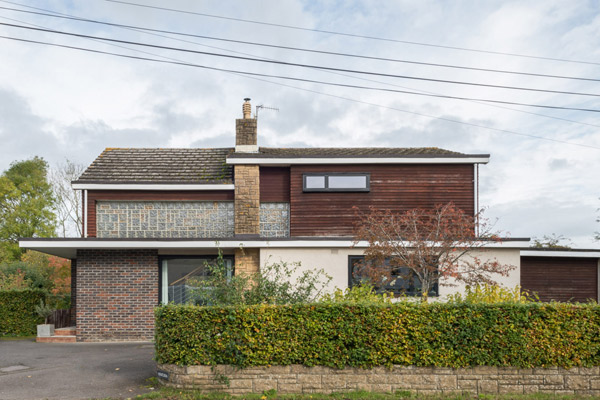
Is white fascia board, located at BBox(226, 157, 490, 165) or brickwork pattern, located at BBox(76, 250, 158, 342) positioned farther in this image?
white fascia board, located at BBox(226, 157, 490, 165)

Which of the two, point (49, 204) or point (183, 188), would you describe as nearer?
point (183, 188)

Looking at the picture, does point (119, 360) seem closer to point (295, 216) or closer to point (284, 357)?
point (284, 357)

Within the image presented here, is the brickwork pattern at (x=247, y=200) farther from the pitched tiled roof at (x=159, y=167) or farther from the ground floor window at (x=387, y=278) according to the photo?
the ground floor window at (x=387, y=278)

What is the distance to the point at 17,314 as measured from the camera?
1720 cm

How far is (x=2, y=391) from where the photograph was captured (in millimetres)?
8695

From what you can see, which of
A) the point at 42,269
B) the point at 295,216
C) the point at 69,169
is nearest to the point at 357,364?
the point at 295,216

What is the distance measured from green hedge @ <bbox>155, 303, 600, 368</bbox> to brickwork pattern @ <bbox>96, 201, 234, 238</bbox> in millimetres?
7934

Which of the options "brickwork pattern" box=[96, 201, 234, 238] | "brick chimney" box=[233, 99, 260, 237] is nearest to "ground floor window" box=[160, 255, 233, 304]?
"brickwork pattern" box=[96, 201, 234, 238]

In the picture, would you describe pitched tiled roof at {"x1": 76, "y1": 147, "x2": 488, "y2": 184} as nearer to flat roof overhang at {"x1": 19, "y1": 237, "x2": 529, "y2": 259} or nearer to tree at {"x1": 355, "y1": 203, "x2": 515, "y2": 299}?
flat roof overhang at {"x1": 19, "y1": 237, "x2": 529, "y2": 259}

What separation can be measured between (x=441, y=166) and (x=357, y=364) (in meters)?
9.72

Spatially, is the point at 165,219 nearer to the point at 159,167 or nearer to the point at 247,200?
the point at 159,167

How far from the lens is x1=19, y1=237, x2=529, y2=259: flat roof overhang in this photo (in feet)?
46.3

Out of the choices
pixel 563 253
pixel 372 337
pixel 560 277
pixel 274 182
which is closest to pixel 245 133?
pixel 274 182

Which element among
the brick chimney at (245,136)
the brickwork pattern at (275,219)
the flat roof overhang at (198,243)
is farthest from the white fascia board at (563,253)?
the brick chimney at (245,136)
